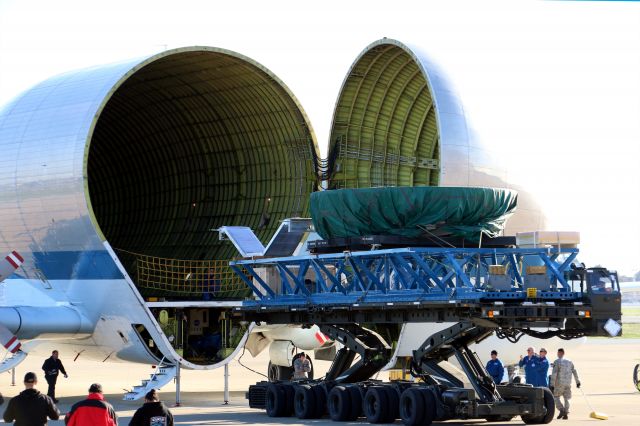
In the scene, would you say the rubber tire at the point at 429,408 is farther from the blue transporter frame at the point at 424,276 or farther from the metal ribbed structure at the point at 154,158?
the metal ribbed structure at the point at 154,158

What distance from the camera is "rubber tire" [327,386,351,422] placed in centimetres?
2564

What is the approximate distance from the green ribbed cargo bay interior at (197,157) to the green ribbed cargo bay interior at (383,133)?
1.04m

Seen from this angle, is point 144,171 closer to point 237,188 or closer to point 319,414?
point 237,188

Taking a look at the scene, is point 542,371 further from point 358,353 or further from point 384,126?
point 384,126

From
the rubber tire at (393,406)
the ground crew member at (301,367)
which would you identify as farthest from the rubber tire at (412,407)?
the ground crew member at (301,367)

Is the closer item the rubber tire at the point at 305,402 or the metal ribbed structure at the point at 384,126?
the rubber tire at the point at 305,402

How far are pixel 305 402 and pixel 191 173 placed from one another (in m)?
15.9

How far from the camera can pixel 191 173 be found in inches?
1625

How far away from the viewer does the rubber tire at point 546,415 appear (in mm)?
24438

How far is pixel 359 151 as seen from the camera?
35.8 m

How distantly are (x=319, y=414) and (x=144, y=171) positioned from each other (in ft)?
60.7

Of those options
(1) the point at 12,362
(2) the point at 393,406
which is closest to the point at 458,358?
(2) the point at 393,406

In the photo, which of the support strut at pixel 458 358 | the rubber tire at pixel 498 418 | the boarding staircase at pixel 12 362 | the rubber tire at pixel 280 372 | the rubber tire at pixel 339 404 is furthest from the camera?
the rubber tire at pixel 280 372

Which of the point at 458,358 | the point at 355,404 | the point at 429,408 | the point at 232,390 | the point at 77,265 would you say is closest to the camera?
the point at 429,408
